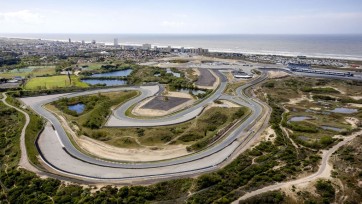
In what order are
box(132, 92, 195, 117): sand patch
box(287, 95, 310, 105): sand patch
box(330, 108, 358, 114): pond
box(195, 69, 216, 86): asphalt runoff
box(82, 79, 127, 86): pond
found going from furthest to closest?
box(82, 79, 127, 86): pond, box(195, 69, 216, 86): asphalt runoff, box(287, 95, 310, 105): sand patch, box(330, 108, 358, 114): pond, box(132, 92, 195, 117): sand patch

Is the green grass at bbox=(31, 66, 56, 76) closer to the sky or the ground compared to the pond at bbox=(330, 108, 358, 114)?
closer to the sky

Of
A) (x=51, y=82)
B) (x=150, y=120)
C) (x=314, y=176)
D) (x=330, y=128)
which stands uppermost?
(x=51, y=82)

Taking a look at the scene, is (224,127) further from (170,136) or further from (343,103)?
(343,103)

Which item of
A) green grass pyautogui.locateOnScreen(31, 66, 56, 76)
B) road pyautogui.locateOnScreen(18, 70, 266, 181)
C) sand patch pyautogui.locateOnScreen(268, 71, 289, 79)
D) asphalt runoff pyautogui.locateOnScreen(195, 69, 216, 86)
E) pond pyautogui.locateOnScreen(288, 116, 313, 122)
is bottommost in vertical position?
road pyautogui.locateOnScreen(18, 70, 266, 181)

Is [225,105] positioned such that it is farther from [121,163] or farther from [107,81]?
[107,81]

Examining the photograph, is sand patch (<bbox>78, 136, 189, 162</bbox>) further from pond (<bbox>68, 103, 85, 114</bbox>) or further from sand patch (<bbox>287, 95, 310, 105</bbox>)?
sand patch (<bbox>287, 95, 310, 105</bbox>)

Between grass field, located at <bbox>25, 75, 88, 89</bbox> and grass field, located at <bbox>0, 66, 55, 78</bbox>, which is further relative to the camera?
grass field, located at <bbox>0, 66, 55, 78</bbox>

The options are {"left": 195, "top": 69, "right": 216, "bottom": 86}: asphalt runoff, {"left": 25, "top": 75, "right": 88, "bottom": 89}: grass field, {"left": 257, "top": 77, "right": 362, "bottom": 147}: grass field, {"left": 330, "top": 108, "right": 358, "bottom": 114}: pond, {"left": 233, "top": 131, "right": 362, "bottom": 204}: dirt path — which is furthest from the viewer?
{"left": 195, "top": 69, "right": 216, "bottom": 86}: asphalt runoff

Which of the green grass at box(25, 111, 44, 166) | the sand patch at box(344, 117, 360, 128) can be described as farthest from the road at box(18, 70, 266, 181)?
the sand patch at box(344, 117, 360, 128)

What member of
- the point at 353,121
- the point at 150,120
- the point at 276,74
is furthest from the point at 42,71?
the point at 353,121

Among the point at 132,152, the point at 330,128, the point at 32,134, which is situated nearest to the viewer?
the point at 132,152
